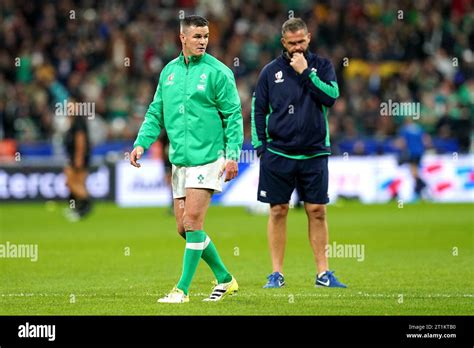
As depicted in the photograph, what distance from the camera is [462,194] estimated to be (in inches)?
1087

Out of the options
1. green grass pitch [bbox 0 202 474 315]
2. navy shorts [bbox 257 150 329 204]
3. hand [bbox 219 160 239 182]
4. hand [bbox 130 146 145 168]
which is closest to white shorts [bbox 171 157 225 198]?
hand [bbox 219 160 239 182]

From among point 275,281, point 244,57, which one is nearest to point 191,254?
point 275,281

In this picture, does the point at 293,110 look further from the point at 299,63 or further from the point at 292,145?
the point at 299,63

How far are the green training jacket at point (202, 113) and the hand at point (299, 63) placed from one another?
1.16 meters

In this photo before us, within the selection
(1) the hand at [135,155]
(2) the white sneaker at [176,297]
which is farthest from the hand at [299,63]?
(2) the white sneaker at [176,297]

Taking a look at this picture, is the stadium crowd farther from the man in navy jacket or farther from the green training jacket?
the green training jacket

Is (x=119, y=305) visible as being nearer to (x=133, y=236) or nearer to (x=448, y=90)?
(x=133, y=236)

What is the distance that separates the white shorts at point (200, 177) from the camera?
1126 cm

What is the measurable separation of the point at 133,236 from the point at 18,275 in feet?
19.0

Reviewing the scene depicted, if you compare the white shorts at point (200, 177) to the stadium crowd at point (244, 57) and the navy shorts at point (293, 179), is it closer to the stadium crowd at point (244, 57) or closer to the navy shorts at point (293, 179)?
the navy shorts at point (293, 179)

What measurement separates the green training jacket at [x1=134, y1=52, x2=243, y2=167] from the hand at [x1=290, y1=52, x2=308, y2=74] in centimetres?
116

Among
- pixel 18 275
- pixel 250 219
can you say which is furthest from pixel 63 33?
pixel 18 275

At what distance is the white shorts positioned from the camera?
11258mm

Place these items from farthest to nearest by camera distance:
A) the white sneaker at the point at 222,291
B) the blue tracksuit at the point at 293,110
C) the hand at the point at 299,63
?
the blue tracksuit at the point at 293,110
the hand at the point at 299,63
the white sneaker at the point at 222,291
